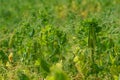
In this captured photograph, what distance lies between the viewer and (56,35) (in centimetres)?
381

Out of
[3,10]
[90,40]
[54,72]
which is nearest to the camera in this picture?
[54,72]

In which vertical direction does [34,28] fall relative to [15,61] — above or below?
above

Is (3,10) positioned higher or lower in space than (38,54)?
higher

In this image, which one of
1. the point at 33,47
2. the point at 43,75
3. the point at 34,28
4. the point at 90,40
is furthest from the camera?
the point at 34,28

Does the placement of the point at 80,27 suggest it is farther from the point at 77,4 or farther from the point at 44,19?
the point at 77,4

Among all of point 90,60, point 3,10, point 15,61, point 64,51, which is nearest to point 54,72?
point 90,60

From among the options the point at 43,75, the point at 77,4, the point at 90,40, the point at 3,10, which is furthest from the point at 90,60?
the point at 3,10

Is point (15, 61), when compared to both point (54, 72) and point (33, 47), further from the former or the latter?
point (54, 72)

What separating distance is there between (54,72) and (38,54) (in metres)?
1.14

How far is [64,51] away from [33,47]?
278 millimetres

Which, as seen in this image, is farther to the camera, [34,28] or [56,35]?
[34,28]

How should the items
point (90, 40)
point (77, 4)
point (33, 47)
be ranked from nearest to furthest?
point (90, 40), point (33, 47), point (77, 4)

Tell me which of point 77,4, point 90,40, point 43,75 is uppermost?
point 77,4

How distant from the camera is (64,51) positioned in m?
3.80
